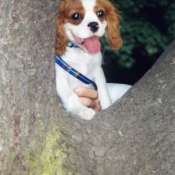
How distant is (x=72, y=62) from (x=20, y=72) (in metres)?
1.12

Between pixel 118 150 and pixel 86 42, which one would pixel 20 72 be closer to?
pixel 118 150

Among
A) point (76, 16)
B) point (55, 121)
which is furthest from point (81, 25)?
point (55, 121)

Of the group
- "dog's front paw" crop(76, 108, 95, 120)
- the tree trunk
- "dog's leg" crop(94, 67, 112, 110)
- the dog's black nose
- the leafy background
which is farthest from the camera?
the leafy background

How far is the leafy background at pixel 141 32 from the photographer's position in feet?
18.2

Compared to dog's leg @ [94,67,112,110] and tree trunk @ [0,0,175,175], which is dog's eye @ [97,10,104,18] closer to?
dog's leg @ [94,67,112,110]

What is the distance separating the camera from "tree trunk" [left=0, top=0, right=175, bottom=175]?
223 centimetres

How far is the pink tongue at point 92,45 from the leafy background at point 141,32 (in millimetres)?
2196

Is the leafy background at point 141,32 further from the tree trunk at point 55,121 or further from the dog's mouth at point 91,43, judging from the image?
the tree trunk at point 55,121

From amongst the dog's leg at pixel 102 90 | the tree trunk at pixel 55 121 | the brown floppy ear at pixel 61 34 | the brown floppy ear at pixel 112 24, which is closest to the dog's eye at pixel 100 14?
the brown floppy ear at pixel 112 24

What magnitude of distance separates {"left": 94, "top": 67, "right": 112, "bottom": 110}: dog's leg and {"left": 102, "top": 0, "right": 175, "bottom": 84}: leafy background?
6.67 ft

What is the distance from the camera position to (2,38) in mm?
2191

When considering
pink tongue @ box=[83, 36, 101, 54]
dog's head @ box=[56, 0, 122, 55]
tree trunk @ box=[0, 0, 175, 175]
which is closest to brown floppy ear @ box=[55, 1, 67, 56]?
dog's head @ box=[56, 0, 122, 55]

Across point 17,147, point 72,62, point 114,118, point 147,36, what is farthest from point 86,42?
point 147,36

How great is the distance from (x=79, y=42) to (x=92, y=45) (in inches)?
3.5
